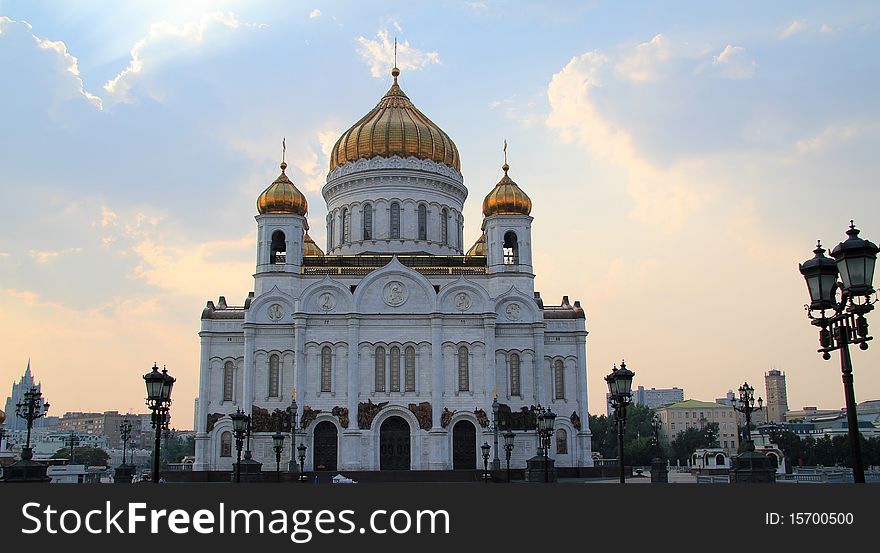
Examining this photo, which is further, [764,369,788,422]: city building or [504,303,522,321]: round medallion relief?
[764,369,788,422]: city building

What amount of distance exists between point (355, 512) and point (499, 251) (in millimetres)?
38166

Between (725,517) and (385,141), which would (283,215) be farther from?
(725,517)

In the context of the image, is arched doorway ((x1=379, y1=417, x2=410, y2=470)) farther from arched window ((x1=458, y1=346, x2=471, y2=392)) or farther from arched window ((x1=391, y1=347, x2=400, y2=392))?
arched window ((x1=458, y1=346, x2=471, y2=392))

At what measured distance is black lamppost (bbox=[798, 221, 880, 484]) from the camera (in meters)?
10.5

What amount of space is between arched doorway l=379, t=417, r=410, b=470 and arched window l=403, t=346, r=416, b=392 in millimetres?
1680

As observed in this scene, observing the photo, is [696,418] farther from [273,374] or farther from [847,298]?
[847,298]

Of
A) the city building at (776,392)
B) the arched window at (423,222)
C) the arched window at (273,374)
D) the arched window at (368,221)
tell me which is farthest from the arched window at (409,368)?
the city building at (776,392)

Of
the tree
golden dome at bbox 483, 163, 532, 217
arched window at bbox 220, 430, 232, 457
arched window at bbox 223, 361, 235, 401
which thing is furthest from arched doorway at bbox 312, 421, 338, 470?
the tree

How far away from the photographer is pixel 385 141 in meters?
50.6

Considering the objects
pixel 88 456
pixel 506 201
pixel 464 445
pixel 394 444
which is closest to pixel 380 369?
pixel 394 444

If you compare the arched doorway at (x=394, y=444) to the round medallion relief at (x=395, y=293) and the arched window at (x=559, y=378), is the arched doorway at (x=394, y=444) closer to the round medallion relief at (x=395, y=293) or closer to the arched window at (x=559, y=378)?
the round medallion relief at (x=395, y=293)

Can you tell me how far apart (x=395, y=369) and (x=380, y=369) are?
755mm

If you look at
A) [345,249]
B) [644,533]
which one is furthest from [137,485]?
[345,249]

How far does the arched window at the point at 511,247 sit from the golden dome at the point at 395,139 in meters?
6.71
